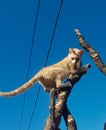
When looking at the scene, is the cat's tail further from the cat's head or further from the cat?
the cat's head

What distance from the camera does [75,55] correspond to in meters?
7.66

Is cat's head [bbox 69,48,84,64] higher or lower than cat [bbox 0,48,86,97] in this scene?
higher

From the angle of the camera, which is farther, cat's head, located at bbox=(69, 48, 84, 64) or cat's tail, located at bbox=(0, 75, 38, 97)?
cat's head, located at bbox=(69, 48, 84, 64)

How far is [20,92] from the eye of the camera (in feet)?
20.3

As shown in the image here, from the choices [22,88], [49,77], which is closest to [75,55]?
[49,77]

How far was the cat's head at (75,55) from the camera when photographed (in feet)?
24.8

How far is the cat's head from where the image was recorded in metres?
7.55

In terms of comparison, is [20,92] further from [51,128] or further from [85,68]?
[51,128]

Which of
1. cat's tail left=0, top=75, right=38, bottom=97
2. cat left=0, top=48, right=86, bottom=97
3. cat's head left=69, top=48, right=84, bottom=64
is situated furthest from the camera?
cat's head left=69, top=48, right=84, bottom=64

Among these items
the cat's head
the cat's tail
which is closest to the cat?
the cat's tail

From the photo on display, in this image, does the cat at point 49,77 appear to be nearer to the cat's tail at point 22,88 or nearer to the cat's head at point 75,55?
the cat's tail at point 22,88

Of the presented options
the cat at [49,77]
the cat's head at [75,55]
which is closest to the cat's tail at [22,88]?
the cat at [49,77]

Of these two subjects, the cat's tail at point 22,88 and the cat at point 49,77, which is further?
the cat at point 49,77

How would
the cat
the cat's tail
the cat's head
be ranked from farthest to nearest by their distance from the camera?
1. the cat's head
2. the cat
3. the cat's tail
